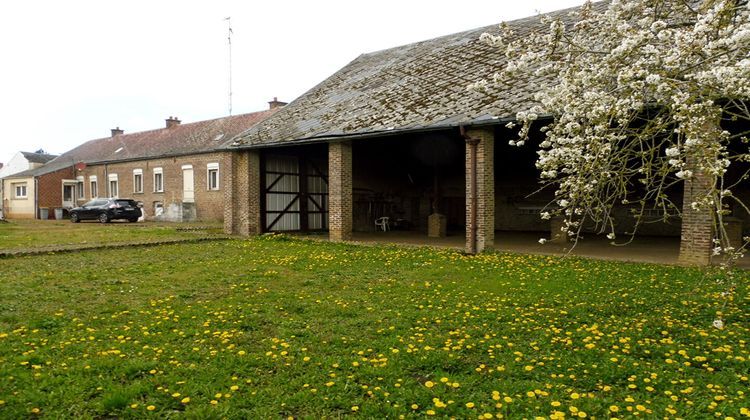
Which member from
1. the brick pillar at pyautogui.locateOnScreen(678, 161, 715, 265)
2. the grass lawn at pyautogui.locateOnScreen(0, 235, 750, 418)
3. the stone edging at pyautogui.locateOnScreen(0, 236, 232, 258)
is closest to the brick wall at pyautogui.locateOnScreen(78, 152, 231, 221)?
the stone edging at pyautogui.locateOnScreen(0, 236, 232, 258)

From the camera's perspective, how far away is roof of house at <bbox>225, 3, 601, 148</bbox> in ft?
40.4

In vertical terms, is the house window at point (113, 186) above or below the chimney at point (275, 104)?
below

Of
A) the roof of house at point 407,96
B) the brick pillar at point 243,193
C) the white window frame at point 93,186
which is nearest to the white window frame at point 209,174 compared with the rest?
the roof of house at point 407,96

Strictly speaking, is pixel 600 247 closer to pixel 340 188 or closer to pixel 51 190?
pixel 340 188

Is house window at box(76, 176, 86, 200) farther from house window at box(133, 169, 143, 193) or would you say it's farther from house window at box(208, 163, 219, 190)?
house window at box(208, 163, 219, 190)

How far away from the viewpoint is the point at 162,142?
34.1 meters

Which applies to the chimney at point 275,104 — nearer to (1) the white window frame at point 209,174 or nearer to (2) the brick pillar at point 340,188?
(1) the white window frame at point 209,174

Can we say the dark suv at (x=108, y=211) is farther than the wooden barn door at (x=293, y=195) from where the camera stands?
Yes

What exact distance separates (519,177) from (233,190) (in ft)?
36.2

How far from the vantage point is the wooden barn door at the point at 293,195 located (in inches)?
734

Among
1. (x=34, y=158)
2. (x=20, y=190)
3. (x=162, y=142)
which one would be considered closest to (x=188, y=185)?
(x=162, y=142)

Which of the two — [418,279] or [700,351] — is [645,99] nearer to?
[700,351]

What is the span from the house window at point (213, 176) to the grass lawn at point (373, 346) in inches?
786

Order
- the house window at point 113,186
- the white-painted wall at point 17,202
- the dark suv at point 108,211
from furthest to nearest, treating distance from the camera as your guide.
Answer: the white-painted wall at point 17,202
the house window at point 113,186
the dark suv at point 108,211
